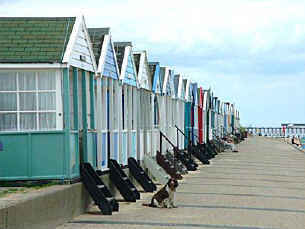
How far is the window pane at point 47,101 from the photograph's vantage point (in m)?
13.2

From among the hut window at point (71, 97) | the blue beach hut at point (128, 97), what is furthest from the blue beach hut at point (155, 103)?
the hut window at point (71, 97)

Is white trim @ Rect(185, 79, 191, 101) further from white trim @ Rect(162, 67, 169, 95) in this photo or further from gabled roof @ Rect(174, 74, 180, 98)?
white trim @ Rect(162, 67, 169, 95)

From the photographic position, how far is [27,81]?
13156 millimetres

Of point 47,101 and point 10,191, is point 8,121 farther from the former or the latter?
point 10,191

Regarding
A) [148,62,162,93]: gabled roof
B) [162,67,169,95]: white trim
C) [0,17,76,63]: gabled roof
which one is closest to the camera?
[0,17,76,63]: gabled roof

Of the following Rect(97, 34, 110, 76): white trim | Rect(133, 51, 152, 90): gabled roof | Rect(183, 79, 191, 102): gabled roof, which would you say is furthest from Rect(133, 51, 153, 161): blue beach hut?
Rect(183, 79, 191, 102): gabled roof

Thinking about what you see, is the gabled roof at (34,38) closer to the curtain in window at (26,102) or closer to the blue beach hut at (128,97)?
the curtain in window at (26,102)

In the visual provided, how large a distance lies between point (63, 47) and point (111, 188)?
14.1 feet

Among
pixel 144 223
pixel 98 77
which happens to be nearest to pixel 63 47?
pixel 98 77

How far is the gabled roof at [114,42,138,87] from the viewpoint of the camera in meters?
18.4

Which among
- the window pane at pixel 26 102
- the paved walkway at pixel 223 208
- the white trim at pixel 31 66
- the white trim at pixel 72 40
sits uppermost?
the white trim at pixel 72 40

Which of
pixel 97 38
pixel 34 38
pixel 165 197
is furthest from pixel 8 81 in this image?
pixel 165 197

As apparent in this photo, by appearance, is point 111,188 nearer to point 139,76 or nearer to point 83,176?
point 83,176

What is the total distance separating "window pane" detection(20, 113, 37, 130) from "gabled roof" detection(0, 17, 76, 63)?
1043mm
